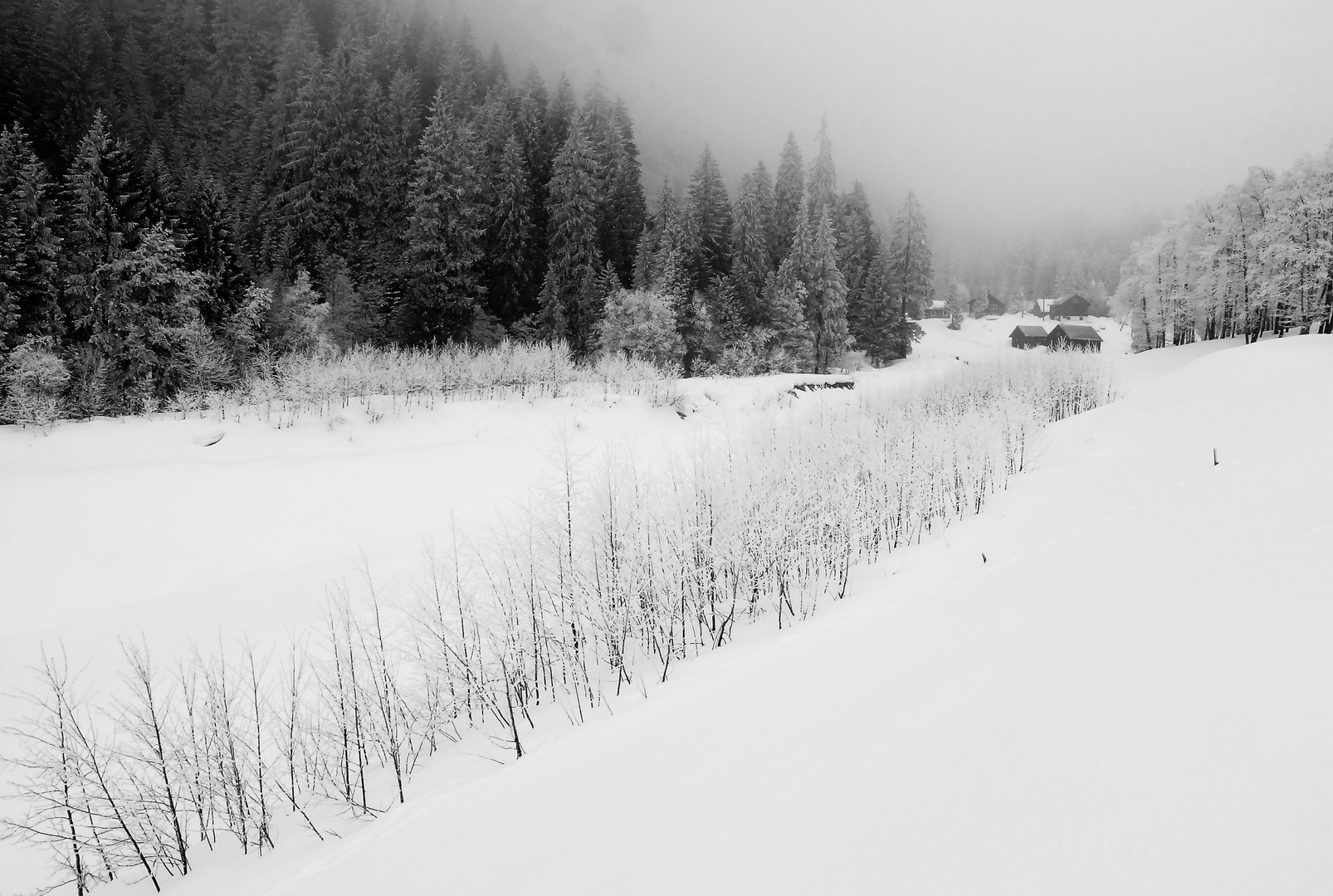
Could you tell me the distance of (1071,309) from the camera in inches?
2884

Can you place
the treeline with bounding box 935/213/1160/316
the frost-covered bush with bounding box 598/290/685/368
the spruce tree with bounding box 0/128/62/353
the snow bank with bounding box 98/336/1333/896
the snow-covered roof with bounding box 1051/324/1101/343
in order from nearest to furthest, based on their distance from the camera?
the snow bank with bounding box 98/336/1333/896, the spruce tree with bounding box 0/128/62/353, the frost-covered bush with bounding box 598/290/685/368, the snow-covered roof with bounding box 1051/324/1101/343, the treeline with bounding box 935/213/1160/316

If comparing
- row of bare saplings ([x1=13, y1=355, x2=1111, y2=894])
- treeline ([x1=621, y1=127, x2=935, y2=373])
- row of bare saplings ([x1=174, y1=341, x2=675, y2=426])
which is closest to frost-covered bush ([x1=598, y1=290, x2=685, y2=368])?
treeline ([x1=621, y1=127, x2=935, y2=373])

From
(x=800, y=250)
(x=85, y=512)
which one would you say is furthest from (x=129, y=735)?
(x=800, y=250)

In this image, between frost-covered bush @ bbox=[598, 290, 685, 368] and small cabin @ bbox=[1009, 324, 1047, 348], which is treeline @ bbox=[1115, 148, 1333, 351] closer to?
small cabin @ bbox=[1009, 324, 1047, 348]

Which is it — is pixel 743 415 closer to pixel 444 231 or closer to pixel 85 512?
pixel 85 512

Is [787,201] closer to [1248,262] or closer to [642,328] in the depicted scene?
[642,328]

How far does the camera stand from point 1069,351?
Result: 25.7 meters

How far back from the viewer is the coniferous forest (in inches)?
789

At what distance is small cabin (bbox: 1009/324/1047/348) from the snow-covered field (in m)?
53.2

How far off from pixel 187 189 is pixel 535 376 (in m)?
21.6

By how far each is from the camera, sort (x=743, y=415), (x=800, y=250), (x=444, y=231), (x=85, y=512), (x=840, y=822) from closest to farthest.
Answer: (x=840, y=822)
(x=85, y=512)
(x=743, y=415)
(x=444, y=231)
(x=800, y=250)

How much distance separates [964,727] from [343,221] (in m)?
37.7

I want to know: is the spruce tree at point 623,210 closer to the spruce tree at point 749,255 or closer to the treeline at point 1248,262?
the spruce tree at point 749,255

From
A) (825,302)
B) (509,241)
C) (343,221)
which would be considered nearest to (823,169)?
(825,302)
